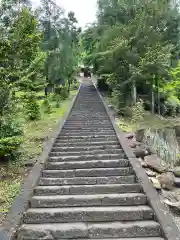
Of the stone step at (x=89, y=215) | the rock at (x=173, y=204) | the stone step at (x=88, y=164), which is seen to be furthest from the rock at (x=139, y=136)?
the stone step at (x=89, y=215)

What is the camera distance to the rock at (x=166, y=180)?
588 centimetres

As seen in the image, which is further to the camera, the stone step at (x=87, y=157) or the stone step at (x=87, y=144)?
the stone step at (x=87, y=144)

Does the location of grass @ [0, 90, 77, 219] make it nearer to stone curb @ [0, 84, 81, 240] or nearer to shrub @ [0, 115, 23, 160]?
stone curb @ [0, 84, 81, 240]

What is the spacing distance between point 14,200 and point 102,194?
165 centimetres

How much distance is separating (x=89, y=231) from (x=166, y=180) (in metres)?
2.29

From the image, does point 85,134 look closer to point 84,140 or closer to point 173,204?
point 84,140

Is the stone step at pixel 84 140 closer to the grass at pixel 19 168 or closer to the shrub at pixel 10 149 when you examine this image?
the grass at pixel 19 168

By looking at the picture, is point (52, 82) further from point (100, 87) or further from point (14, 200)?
point (14, 200)

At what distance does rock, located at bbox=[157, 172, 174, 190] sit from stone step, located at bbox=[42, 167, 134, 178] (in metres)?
0.66

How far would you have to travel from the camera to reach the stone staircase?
14.4ft

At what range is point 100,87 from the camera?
26469 millimetres

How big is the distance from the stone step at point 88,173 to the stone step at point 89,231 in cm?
179

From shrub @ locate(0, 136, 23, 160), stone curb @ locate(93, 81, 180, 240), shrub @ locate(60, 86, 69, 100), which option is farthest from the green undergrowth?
shrub @ locate(60, 86, 69, 100)

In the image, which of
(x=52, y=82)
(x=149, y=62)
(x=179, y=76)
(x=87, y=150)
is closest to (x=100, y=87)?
(x=52, y=82)
